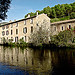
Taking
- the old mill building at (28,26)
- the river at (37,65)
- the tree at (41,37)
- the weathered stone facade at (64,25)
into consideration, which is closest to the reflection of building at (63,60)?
the river at (37,65)

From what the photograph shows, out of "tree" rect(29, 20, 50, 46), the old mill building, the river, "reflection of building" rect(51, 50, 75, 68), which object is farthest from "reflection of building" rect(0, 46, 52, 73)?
the old mill building

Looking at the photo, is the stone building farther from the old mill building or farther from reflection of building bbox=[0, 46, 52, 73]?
reflection of building bbox=[0, 46, 52, 73]

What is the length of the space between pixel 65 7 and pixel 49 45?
61.2 m

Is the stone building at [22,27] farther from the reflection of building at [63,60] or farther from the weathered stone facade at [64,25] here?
the reflection of building at [63,60]

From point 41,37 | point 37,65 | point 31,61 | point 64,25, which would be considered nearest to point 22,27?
point 41,37

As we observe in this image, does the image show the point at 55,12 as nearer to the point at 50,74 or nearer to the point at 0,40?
the point at 0,40

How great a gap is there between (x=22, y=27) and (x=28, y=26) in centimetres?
301

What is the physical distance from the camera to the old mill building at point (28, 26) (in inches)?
1503

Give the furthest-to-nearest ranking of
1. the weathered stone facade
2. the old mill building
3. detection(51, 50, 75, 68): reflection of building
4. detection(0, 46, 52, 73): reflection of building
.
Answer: the old mill building, the weathered stone facade, detection(51, 50, 75, 68): reflection of building, detection(0, 46, 52, 73): reflection of building

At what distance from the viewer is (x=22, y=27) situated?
4184 centimetres

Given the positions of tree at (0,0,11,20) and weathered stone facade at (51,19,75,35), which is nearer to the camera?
tree at (0,0,11,20)

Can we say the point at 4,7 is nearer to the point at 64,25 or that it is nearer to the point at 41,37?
the point at 41,37

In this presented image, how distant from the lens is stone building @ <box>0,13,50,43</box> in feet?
126

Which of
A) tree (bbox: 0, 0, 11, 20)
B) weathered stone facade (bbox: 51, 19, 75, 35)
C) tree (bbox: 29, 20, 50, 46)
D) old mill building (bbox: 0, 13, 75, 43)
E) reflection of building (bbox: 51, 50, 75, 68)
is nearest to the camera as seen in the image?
tree (bbox: 0, 0, 11, 20)
